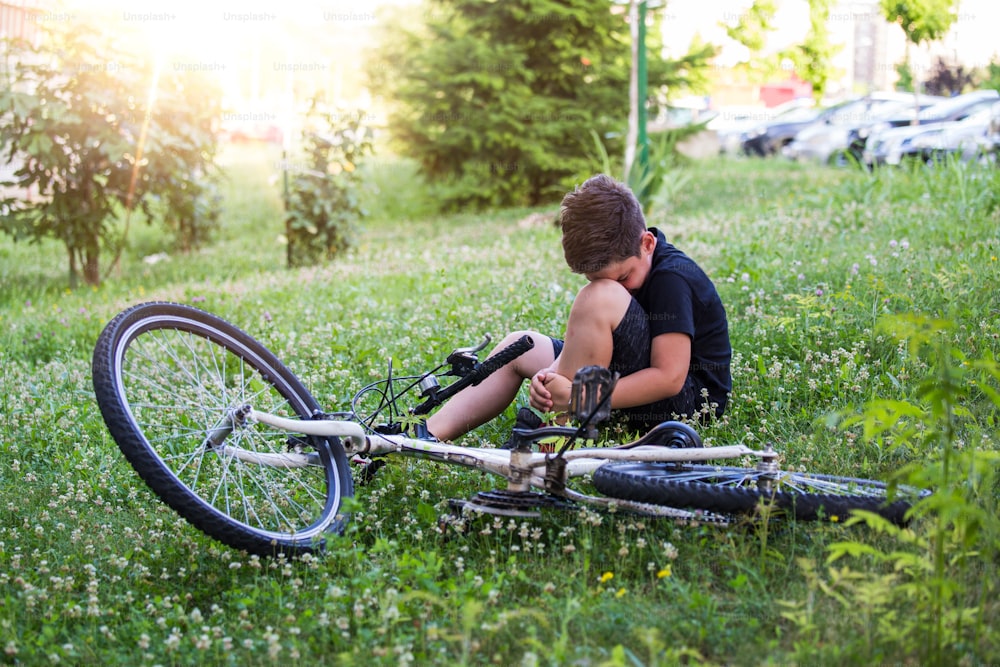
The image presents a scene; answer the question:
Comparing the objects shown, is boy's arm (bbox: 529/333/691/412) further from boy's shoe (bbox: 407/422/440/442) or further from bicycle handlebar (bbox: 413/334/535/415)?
boy's shoe (bbox: 407/422/440/442)

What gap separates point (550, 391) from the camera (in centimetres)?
318

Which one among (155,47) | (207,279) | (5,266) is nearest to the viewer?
(207,279)

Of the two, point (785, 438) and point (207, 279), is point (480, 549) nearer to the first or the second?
point (785, 438)

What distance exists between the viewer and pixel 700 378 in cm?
359

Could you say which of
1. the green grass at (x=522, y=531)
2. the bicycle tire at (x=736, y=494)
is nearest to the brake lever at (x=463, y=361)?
the green grass at (x=522, y=531)

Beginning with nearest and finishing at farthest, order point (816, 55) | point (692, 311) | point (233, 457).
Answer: point (233, 457), point (692, 311), point (816, 55)

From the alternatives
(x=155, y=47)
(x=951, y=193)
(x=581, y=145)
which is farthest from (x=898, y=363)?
(x=581, y=145)

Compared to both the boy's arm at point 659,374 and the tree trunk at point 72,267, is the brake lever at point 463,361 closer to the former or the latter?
the boy's arm at point 659,374

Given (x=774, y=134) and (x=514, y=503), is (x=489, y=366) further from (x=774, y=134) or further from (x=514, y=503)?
(x=774, y=134)

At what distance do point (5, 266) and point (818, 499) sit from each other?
985cm

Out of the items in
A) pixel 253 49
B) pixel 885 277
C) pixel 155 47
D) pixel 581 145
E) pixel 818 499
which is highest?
pixel 253 49

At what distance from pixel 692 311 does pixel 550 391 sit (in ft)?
1.92

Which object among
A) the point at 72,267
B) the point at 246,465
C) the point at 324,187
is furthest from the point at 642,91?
the point at 246,465

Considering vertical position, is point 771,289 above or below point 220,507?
above
